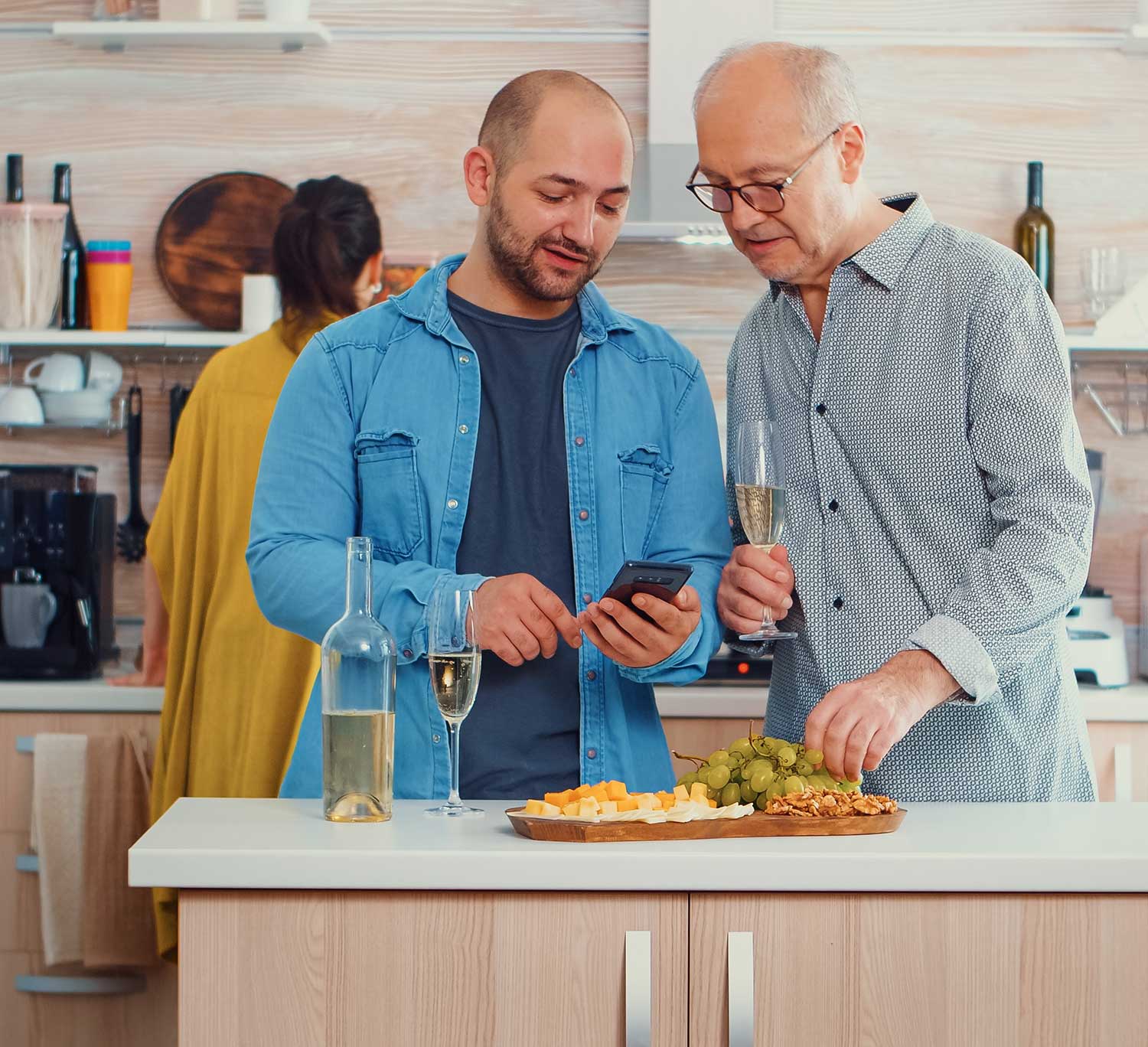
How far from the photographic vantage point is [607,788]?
1.42m

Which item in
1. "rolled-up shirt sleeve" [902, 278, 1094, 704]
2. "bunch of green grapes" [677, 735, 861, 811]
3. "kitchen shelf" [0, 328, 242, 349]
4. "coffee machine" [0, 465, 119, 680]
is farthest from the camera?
"kitchen shelf" [0, 328, 242, 349]

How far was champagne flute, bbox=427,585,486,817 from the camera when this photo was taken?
4.69ft

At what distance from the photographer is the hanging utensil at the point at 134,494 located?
10.9 feet

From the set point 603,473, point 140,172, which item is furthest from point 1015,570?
point 140,172

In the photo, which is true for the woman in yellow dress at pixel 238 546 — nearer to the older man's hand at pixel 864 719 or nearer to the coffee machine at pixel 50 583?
the coffee machine at pixel 50 583

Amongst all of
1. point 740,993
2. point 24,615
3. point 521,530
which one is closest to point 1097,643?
point 521,530

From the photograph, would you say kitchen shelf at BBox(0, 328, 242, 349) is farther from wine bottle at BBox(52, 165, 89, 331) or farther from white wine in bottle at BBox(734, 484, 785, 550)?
white wine in bottle at BBox(734, 484, 785, 550)

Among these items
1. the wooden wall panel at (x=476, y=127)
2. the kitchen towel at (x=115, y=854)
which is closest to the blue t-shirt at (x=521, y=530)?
the kitchen towel at (x=115, y=854)

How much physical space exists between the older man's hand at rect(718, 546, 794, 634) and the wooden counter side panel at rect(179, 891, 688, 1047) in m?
0.46

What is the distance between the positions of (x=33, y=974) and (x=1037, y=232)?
2.63m

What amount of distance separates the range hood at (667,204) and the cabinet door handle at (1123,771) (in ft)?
4.30

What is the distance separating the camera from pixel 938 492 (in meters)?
1.73

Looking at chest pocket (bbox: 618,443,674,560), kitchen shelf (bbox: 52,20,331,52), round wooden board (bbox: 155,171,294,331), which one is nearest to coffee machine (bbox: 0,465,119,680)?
round wooden board (bbox: 155,171,294,331)

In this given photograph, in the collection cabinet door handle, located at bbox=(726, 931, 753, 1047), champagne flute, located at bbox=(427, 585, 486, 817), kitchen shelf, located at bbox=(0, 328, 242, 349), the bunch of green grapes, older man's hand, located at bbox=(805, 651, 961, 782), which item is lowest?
cabinet door handle, located at bbox=(726, 931, 753, 1047)
